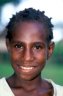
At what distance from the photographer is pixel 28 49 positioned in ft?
4.06

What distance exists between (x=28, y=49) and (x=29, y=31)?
67mm

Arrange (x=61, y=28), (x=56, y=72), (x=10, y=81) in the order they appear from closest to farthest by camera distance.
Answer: (x=10, y=81) < (x=61, y=28) < (x=56, y=72)

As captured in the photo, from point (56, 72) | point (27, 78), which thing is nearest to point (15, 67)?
point (27, 78)

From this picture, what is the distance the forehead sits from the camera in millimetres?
1254

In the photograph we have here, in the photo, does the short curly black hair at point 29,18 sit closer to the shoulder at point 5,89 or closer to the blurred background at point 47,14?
the shoulder at point 5,89

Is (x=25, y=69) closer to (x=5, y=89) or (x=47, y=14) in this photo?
(x=5, y=89)

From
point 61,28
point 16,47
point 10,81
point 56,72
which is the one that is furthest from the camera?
point 56,72

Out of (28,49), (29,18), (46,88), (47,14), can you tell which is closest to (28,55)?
(28,49)

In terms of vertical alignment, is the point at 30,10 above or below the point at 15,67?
above

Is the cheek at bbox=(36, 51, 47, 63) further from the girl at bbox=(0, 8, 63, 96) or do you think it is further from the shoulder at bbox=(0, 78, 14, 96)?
the shoulder at bbox=(0, 78, 14, 96)

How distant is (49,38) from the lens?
1336 millimetres

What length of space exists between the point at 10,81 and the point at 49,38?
22cm

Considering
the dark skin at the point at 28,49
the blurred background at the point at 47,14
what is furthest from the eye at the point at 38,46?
the blurred background at the point at 47,14

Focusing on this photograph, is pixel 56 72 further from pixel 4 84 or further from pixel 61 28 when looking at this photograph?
pixel 4 84
